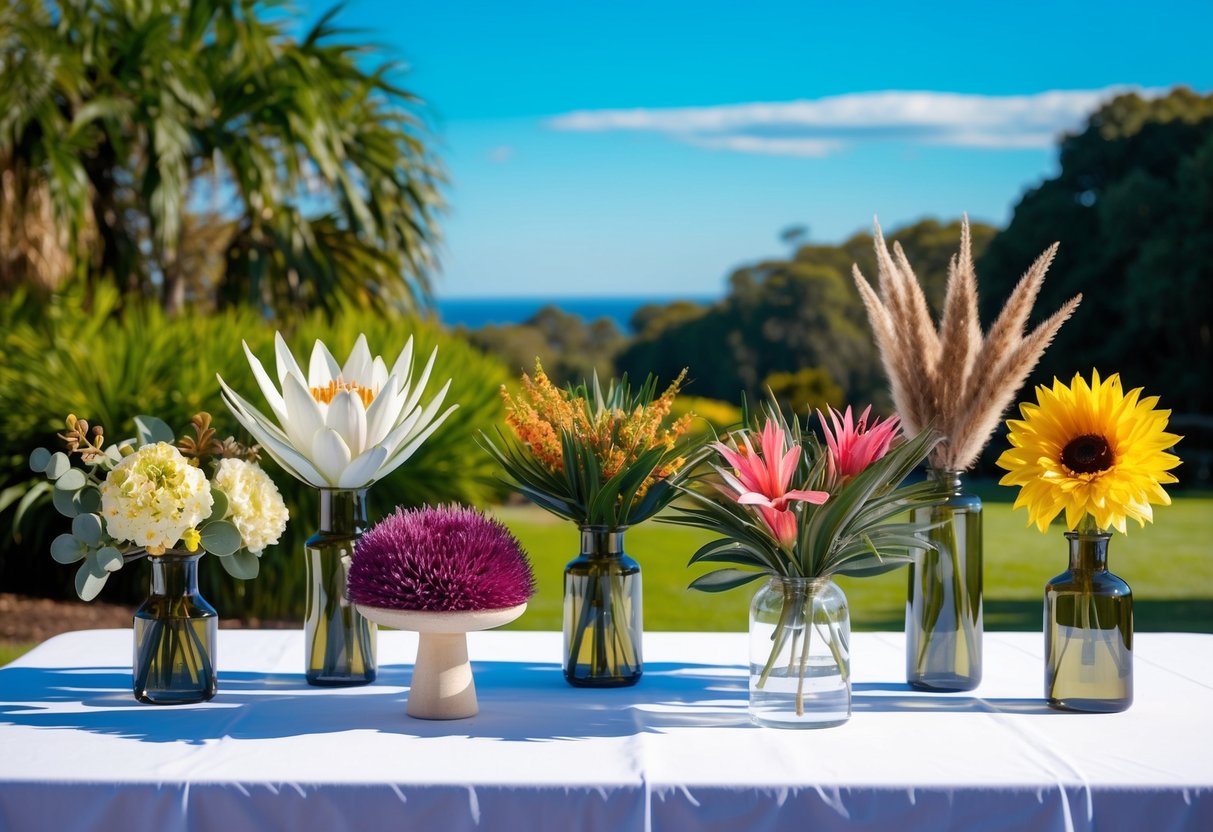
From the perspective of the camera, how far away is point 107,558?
1.82 meters

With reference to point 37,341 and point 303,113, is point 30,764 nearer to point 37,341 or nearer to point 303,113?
point 37,341

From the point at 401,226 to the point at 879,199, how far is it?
59280 mm

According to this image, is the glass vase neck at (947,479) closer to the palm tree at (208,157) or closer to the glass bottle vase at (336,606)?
the glass bottle vase at (336,606)

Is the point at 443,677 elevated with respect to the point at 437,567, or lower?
lower

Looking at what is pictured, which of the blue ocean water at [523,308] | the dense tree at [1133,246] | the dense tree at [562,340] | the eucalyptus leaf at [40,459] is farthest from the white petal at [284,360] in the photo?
the blue ocean water at [523,308]

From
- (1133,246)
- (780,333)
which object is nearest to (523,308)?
(780,333)

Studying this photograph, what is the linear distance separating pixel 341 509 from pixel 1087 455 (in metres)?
1.12

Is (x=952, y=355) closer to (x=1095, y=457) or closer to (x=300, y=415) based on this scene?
(x=1095, y=457)

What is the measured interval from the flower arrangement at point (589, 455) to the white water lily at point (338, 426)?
15 centimetres

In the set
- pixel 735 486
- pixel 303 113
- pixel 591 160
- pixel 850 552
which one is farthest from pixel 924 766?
pixel 591 160

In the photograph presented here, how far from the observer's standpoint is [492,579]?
5.64ft

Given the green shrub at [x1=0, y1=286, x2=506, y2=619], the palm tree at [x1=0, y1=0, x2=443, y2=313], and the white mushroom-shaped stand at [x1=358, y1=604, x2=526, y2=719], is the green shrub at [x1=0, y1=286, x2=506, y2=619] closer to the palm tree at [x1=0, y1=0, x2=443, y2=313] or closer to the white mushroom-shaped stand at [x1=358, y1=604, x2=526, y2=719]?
the palm tree at [x1=0, y1=0, x2=443, y2=313]

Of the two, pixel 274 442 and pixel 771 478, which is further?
pixel 274 442

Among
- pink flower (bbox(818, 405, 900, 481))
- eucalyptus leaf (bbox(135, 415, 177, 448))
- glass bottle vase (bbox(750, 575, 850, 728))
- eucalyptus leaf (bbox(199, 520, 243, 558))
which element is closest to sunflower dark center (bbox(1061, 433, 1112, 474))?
pink flower (bbox(818, 405, 900, 481))
